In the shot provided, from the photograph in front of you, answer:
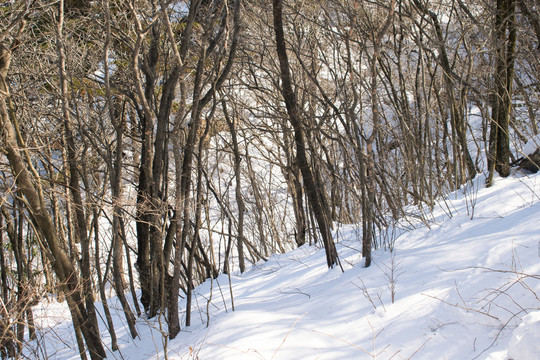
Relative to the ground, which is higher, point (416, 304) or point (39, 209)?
point (39, 209)

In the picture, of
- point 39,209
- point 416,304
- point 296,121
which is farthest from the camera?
point 296,121

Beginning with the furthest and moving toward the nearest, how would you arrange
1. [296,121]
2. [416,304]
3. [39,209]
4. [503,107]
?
[503,107] < [296,121] < [39,209] < [416,304]

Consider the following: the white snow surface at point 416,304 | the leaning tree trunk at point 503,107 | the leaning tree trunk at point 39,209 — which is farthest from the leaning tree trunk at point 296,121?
the leaning tree trunk at point 39,209

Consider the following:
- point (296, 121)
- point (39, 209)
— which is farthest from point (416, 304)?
point (39, 209)

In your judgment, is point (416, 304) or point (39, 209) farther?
point (39, 209)

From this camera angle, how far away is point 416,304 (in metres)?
3.28

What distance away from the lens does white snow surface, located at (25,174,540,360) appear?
2756mm

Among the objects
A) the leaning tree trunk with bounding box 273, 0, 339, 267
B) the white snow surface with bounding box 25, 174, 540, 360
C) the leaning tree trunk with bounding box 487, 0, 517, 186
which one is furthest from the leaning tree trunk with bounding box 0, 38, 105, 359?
the leaning tree trunk with bounding box 487, 0, 517, 186

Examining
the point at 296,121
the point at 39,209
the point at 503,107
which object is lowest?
the point at 503,107

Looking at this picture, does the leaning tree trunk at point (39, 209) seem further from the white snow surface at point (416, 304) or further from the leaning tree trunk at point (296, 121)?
the leaning tree trunk at point (296, 121)

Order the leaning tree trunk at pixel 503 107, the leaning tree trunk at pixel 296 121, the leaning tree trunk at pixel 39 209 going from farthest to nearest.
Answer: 1. the leaning tree trunk at pixel 503 107
2. the leaning tree trunk at pixel 296 121
3. the leaning tree trunk at pixel 39 209

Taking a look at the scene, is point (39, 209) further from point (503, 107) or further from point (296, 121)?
point (503, 107)

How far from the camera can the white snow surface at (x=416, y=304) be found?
2756 millimetres

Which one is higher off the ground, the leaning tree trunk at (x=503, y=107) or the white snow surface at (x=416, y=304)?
the leaning tree trunk at (x=503, y=107)
